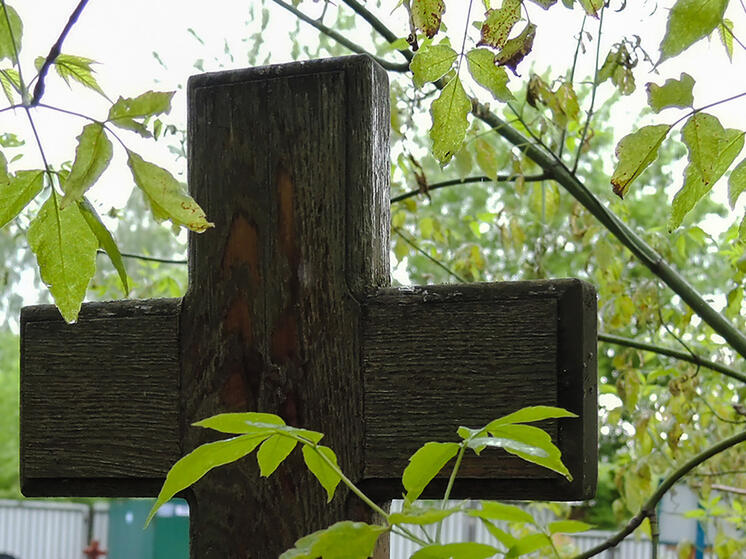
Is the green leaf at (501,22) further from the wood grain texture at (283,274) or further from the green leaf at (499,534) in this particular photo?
the green leaf at (499,534)

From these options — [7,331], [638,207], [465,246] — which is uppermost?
[638,207]

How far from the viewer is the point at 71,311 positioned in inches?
30.4

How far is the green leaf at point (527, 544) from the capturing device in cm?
62

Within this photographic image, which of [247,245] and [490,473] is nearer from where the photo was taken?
[490,473]

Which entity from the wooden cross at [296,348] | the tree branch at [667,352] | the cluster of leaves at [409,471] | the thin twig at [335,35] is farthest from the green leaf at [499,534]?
the tree branch at [667,352]

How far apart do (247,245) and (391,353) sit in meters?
0.20

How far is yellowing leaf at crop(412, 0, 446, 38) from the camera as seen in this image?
84 cm

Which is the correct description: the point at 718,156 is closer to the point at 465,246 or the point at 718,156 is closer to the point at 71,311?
the point at 71,311

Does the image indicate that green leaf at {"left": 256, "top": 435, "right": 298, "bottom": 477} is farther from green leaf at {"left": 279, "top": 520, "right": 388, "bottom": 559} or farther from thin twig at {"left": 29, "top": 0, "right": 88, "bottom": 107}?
thin twig at {"left": 29, "top": 0, "right": 88, "bottom": 107}

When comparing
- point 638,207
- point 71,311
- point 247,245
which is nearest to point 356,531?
point 71,311

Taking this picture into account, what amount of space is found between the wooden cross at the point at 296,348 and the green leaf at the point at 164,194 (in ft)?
0.91

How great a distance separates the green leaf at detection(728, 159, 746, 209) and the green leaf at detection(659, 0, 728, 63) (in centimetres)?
14

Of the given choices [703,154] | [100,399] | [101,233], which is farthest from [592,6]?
[100,399]

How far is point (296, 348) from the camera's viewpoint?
991 millimetres
